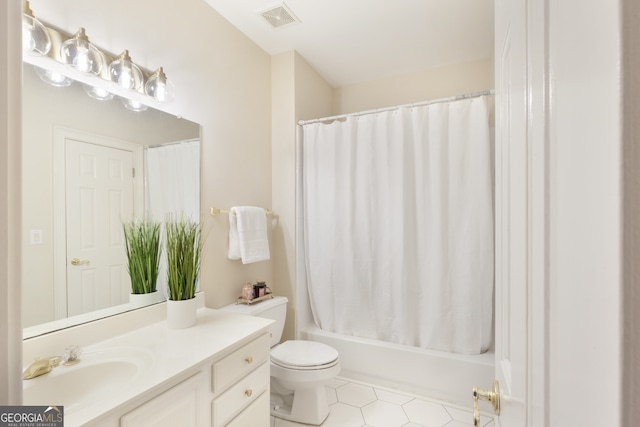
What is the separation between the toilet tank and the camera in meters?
1.97

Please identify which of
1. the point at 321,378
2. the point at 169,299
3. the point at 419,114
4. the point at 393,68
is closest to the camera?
the point at 169,299

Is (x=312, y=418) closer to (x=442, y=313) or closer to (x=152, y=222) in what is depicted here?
(x=442, y=313)

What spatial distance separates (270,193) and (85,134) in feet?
4.58

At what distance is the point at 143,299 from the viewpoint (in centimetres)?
148

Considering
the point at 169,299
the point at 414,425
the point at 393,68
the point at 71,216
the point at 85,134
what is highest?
the point at 393,68

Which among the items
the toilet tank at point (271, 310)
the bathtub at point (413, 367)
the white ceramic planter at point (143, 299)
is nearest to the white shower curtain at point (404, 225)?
the bathtub at point (413, 367)

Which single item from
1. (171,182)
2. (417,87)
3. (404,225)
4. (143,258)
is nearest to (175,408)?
(143,258)

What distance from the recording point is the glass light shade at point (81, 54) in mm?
1227

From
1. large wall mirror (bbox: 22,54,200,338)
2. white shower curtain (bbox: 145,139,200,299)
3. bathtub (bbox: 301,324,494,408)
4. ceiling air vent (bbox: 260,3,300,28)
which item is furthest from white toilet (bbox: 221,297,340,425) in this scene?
ceiling air vent (bbox: 260,3,300,28)

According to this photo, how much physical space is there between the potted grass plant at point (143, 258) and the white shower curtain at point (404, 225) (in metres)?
1.25

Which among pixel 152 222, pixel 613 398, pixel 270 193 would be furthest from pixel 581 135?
pixel 270 193

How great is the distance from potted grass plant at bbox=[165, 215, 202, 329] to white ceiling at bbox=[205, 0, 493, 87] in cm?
152

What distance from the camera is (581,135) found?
9.7 inches

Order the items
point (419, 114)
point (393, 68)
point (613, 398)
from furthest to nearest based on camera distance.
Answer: point (393, 68), point (419, 114), point (613, 398)
